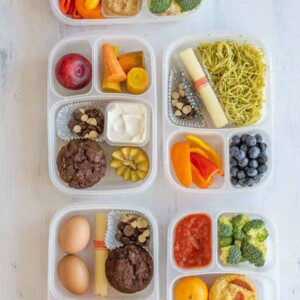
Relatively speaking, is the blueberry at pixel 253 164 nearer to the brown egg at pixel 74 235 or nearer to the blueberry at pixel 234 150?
the blueberry at pixel 234 150

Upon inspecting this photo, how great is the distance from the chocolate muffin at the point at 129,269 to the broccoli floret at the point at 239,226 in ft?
0.75

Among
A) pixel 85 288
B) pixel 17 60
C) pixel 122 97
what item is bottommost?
pixel 85 288

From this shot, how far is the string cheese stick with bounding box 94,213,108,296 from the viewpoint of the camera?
1485 millimetres

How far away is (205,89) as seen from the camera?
1.45m

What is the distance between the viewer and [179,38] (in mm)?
1490

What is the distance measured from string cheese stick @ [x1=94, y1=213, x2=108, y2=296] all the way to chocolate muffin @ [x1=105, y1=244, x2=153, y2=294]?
30 millimetres

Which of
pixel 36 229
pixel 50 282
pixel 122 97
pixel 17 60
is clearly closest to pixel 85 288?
pixel 50 282

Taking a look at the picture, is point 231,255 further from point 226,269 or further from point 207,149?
point 207,149

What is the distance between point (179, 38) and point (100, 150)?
36 cm

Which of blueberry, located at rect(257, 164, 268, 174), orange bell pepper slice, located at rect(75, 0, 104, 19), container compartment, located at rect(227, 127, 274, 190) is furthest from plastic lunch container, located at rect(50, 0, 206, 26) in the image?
blueberry, located at rect(257, 164, 268, 174)

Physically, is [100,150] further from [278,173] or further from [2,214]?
[278,173]

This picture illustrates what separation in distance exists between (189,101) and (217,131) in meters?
0.11

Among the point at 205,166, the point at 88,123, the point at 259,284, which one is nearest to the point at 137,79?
the point at 88,123

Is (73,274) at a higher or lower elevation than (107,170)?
lower
